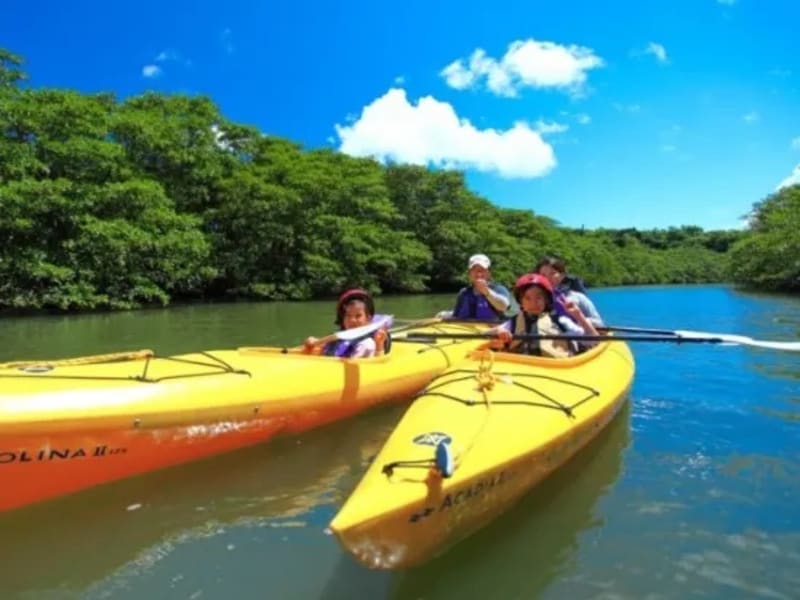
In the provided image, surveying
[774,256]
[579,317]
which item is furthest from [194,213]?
[774,256]

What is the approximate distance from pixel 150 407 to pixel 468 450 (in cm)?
221

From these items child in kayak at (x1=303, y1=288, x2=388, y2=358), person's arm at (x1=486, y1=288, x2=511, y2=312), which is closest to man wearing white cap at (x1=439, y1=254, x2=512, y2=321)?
person's arm at (x1=486, y1=288, x2=511, y2=312)

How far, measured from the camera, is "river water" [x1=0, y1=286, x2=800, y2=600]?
10.1 feet

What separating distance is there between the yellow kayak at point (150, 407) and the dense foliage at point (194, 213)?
46.0ft

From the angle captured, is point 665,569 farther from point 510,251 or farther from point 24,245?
point 510,251

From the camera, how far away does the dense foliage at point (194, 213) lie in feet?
57.2

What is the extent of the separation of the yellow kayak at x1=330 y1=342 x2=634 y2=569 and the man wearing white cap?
9.47 feet

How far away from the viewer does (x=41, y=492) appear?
12.7 feet

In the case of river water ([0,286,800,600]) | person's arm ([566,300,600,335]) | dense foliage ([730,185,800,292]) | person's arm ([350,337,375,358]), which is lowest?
river water ([0,286,800,600])

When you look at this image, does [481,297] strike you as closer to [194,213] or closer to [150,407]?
[150,407]

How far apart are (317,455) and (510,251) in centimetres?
3824

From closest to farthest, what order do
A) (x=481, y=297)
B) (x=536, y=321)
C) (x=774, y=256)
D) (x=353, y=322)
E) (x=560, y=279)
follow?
(x=536, y=321)
(x=353, y=322)
(x=560, y=279)
(x=481, y=297)
(x=774, y=256)

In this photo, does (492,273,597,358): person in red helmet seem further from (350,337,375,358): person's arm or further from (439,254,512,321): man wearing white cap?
(439,254,512,321): man wearing white cap

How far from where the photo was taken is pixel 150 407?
421 centimetres
